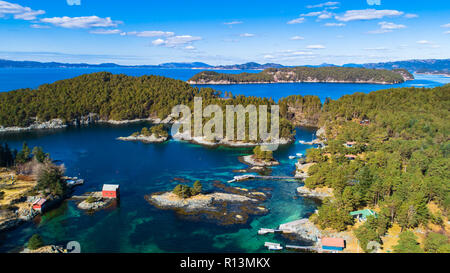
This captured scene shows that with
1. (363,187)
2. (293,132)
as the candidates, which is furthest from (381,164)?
(293,132)

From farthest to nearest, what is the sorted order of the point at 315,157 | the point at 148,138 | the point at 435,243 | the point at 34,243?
the point at 148,138 → the point at 315,157 → the point at 34,243 → the point at 435,243

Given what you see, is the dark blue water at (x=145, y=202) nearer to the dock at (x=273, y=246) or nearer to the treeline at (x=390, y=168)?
the dock at (x=273, y=246)

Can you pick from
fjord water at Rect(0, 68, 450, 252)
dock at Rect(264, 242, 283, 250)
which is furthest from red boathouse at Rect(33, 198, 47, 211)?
dock at Rect(264, 242, 283, 250)

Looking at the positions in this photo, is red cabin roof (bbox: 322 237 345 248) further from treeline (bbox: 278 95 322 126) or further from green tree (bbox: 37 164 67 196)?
treeline (bbox: 278 95 322 126)

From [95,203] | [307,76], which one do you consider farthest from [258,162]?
[307,76]

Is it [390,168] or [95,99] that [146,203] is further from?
[95,99]

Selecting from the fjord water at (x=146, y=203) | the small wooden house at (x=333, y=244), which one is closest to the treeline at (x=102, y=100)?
the fjord water at (x=146, y=203)

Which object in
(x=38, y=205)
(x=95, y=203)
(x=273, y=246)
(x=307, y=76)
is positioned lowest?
(x=273, y=246)
